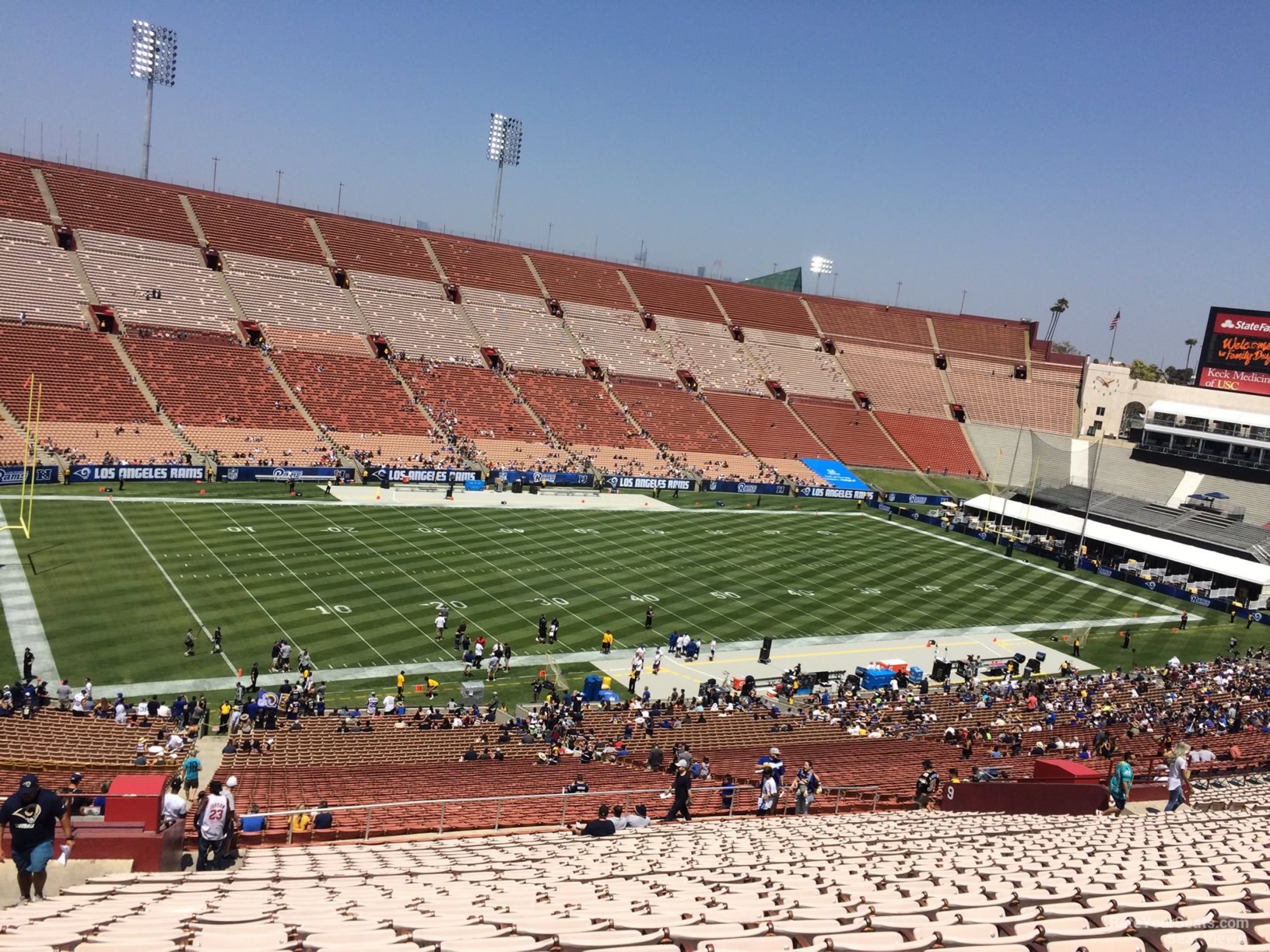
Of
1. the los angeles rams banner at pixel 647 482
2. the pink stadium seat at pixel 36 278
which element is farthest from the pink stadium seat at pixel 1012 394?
the pink stadium seat at pixel 36 278

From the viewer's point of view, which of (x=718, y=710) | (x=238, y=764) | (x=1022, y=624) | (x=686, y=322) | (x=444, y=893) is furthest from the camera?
(x=686, y=322)

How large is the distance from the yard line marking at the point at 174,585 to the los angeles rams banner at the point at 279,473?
31.6 ft

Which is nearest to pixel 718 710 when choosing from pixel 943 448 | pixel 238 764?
pixel 238 764

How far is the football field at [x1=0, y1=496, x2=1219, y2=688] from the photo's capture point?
115 feet

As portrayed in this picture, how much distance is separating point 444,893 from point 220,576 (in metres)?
35.4

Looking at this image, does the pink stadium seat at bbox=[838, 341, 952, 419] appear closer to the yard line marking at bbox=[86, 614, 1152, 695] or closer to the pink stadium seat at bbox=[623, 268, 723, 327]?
the pink stadium seat at bbox=[623, 268, 723, 327]

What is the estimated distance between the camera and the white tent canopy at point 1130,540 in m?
56.9

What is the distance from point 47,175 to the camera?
253 ft

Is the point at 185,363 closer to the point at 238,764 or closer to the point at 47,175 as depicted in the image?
the point at 47,175

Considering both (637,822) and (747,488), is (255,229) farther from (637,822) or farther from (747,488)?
(637,822)

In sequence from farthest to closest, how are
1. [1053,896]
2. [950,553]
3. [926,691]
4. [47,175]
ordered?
[47,175] → [950,553] → [926,691] → [1053,896]

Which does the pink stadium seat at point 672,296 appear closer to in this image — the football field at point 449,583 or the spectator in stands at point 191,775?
the football field at point 449,583

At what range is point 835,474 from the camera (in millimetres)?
84500

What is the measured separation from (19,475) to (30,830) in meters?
50.9
